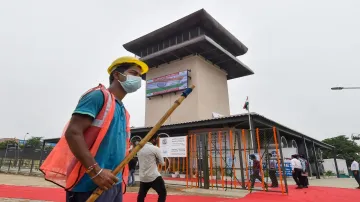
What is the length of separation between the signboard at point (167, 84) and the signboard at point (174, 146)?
1005cm

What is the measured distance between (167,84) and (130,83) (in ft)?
66.8

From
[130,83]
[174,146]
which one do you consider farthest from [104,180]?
[174,146]

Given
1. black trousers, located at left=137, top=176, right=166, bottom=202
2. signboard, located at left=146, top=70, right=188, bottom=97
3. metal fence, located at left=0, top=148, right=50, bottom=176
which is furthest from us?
signboard, located at left=146, top=70, right=188, bottom=97

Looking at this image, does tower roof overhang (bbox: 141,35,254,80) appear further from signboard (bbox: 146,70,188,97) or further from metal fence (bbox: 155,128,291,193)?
metal fence (bbox: 155,128,291,193)

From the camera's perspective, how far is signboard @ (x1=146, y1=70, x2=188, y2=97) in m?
21.5

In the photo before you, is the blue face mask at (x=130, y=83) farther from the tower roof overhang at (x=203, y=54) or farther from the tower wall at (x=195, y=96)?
the tower roof overhang at (x=203, y=54)

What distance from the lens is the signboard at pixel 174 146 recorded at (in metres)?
10.8

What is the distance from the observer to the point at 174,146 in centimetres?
1108

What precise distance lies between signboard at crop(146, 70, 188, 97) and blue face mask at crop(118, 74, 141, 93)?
61.3ft

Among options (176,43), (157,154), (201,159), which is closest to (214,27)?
(176,43)

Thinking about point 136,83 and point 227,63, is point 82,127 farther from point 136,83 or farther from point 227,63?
point 227,63

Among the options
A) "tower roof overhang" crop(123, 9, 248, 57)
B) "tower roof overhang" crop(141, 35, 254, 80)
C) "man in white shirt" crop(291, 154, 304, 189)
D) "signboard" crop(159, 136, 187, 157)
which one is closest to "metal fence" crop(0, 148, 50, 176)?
"signboard" crop(159, 136, 187, 157)

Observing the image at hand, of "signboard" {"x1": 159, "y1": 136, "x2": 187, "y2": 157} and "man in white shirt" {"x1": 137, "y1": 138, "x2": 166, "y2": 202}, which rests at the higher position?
"signboard" {"x1": 159, "y1": 136, "x2": 187, "y2": 157}

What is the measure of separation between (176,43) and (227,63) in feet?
19.3
